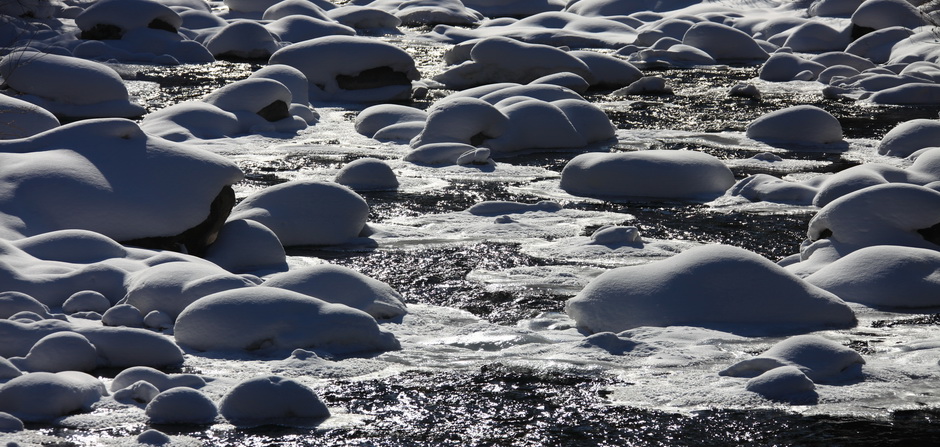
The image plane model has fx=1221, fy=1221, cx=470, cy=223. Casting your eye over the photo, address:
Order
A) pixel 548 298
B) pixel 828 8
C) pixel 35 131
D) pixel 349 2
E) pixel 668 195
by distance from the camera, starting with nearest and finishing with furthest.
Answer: pixel 548 298 < pixel 668 195 < pixel 35 131 < pixel 828 8 < pixel 349 2

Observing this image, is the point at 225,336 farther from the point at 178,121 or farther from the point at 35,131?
the point at 178,121

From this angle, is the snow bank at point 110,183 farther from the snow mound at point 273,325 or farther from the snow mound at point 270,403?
the snow mound at point 270,403

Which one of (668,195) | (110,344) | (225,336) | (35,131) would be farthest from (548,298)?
(35,131)

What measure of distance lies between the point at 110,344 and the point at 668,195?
18.1ft

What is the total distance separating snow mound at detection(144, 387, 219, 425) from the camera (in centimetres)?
450

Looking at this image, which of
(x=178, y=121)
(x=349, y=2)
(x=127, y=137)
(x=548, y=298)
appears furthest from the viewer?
(x=349, y=2)

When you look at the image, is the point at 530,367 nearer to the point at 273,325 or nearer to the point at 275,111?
the point at 273,325

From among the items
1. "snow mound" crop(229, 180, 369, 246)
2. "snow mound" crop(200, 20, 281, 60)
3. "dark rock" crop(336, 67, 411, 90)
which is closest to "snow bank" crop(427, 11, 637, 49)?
Answer: "snow mound" crop(200, 20, 281, 60)

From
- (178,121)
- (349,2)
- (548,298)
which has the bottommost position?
(349,2)

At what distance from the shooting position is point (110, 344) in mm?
5191

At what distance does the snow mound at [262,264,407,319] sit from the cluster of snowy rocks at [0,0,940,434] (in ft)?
0.04

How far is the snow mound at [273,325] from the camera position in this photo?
5438 mm

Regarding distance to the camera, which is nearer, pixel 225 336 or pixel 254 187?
pixel 225 336

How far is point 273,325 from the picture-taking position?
5.46m
